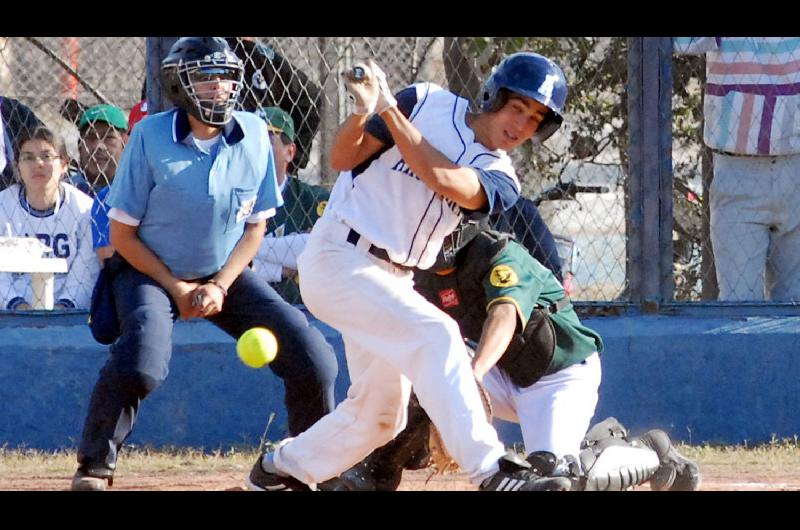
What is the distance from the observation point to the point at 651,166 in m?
7.48

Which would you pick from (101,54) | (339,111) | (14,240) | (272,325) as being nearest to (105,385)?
(272,325)

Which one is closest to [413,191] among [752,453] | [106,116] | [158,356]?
[158,356]

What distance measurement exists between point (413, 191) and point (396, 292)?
1.18ft

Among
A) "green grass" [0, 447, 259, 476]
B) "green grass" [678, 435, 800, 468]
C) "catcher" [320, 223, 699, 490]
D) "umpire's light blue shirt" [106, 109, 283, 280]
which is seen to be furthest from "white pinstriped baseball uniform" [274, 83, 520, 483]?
"green grass" [678, 435, 800, 468]

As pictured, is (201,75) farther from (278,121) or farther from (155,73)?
(278,121)

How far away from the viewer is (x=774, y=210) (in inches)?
302

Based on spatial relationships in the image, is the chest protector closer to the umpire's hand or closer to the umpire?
the umpire

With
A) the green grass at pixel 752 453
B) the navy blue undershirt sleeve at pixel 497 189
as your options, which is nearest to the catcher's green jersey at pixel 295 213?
the green grass at pixel 752 453

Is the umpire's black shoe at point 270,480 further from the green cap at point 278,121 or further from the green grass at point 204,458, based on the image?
the green cap at point 278,121

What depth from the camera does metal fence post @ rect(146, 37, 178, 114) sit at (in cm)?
733

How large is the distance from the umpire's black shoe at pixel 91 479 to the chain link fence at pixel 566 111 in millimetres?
2209

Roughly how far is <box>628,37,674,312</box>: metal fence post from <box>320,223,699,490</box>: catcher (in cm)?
152

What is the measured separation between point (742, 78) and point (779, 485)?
2208 mm

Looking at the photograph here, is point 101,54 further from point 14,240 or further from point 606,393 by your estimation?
point 606,393
